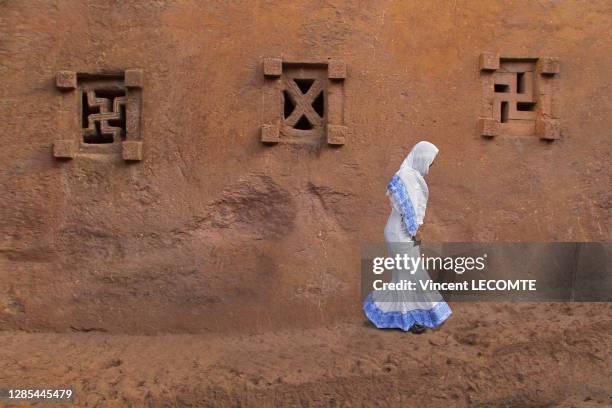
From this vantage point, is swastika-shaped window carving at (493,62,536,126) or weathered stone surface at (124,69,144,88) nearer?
weathered stone surface at (124,69,144,88)

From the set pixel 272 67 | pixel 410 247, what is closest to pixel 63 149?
pixel 272 67

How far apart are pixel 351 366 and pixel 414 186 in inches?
57.8

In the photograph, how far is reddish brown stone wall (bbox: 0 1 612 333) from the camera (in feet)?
19.3

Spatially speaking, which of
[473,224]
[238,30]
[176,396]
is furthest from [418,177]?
[176,396]

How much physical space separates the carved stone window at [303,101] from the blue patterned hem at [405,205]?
2.64ft

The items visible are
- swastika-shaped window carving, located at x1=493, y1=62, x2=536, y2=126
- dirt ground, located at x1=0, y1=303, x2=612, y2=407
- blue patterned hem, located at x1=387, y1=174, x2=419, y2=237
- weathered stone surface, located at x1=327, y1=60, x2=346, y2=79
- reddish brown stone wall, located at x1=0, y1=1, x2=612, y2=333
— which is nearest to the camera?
dirt ground, located at x1=0, y1=303, x2=612, y2=407

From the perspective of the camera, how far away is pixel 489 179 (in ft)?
20.1

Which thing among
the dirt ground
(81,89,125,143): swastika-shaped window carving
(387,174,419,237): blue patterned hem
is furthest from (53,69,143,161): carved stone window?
(387,174,419,237): blue patterned hem

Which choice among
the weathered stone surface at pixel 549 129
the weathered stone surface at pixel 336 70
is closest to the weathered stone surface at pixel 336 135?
the weathered stone surface at pixel 336 70

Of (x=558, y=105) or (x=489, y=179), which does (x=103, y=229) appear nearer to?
(x=489, y=179)

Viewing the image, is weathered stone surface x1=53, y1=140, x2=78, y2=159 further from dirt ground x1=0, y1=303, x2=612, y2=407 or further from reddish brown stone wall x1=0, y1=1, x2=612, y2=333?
dirt ground x1=0, y1=303, x2=612, y2=407

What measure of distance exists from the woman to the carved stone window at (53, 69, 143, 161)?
2.24 meters

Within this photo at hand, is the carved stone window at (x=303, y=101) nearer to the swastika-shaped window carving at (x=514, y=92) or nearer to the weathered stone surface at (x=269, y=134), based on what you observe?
the weathered stone surface at (x=269, y=134)

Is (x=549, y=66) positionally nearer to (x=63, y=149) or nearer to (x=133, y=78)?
(x=133, y=78)
